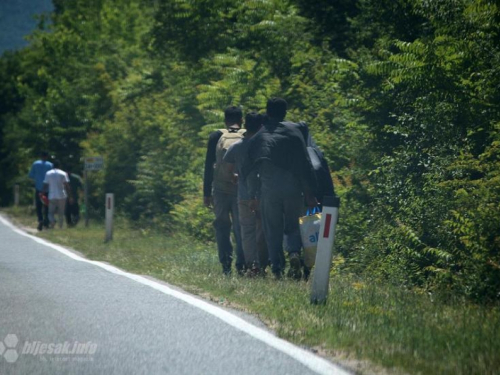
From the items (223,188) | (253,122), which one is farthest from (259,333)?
(223,188)

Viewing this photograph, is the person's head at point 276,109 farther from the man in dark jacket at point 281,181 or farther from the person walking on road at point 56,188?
the person walking on road at point 56,188

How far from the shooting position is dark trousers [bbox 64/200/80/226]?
95.3 feet

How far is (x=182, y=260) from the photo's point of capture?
15664 mm

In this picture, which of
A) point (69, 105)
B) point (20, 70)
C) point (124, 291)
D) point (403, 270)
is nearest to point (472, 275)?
point (403, 270)

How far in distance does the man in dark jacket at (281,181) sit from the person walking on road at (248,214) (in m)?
0.40

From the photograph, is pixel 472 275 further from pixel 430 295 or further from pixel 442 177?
pixel 442 177

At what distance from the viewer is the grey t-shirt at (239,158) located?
12.7 meters

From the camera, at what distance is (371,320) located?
861 cm

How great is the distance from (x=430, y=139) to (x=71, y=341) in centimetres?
775

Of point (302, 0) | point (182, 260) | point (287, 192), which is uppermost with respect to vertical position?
point (302, 0)

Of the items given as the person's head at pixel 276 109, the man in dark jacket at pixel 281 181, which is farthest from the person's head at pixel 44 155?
the person's head at pixel 276 109

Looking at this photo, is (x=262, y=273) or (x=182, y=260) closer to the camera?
(x=262, y=273)

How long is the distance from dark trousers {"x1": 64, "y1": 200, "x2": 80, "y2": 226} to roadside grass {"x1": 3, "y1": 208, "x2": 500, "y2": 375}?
50.5ft

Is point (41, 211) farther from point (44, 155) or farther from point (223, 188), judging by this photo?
point (223, 188)
